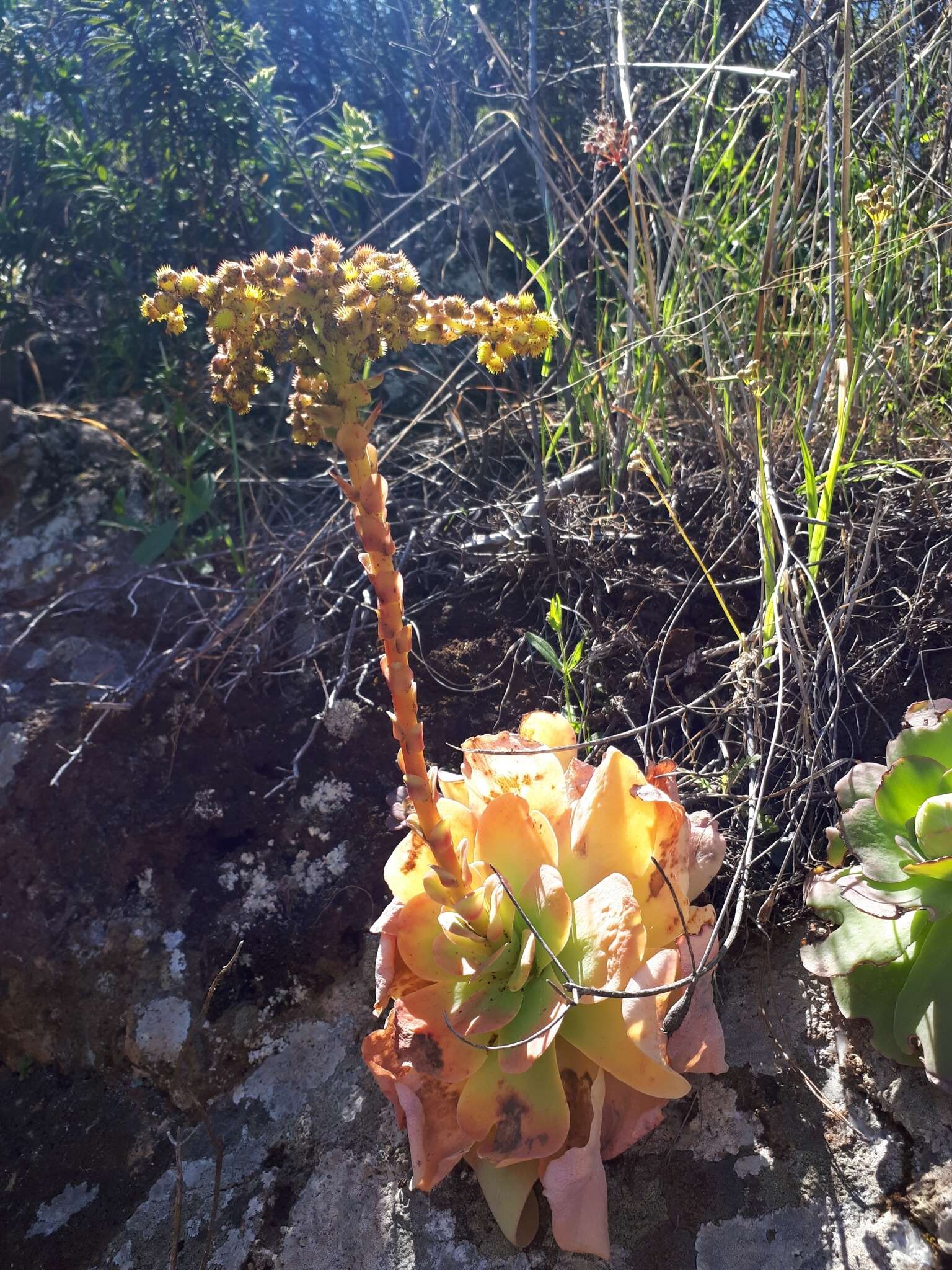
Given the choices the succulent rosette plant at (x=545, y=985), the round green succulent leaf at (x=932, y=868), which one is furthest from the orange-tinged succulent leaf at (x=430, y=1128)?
the round green succulent leaf at (x=932, y=868)

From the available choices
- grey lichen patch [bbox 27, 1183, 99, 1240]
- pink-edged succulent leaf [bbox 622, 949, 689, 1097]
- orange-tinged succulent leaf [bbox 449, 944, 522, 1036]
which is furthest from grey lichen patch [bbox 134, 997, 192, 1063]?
pink-edged succulent leaf [bbox 622, 949, 689, 1097]

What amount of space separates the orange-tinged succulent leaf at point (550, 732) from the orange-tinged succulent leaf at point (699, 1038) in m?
0.33

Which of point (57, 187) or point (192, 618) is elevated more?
point (57, 187)

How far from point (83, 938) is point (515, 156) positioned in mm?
2459

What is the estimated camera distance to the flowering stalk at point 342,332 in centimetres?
76

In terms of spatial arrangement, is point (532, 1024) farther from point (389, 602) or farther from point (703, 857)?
point (389, 602)

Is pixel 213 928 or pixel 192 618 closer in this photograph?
pixel 213 928

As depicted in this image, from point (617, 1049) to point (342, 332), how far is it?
89 cm

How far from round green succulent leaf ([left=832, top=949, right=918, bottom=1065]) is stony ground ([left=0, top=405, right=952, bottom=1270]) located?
7 cm

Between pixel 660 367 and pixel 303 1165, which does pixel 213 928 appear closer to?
pixel 303 1165

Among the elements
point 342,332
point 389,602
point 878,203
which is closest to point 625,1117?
point 389,602

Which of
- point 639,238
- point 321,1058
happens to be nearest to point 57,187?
point 639,238

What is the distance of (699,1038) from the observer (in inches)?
42.6

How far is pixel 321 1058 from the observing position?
52.6 inches
